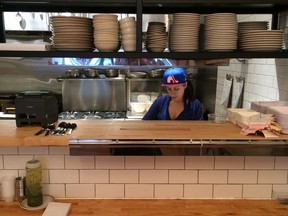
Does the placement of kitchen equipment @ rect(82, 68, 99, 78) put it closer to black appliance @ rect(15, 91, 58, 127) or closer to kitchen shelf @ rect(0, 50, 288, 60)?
black appliance @ rect(15, 91, 58, 127)

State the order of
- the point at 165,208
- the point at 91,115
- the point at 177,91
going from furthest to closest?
the point at 91,115 < the point at 177,91 < the point at 165,208

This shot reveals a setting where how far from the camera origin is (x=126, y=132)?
173cm

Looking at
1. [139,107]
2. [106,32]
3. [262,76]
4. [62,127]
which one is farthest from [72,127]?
[139,107]

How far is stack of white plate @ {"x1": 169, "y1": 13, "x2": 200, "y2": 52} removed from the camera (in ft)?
5.24

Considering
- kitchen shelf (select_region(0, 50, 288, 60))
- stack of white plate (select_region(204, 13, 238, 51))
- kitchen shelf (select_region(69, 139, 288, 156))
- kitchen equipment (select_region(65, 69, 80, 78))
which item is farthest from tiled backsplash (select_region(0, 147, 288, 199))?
kitchen equipment (select_region(65, 69, 80, 78))

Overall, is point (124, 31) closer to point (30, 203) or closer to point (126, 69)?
point (30, 203)

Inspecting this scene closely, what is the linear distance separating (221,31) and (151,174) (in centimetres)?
94

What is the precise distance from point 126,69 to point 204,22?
120 inches

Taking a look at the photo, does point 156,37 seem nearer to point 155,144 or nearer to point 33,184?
point 155,144

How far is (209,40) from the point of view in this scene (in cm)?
163

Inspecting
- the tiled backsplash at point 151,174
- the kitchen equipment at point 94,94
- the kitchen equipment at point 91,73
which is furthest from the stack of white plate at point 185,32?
the kitchen equipment at point 91,73

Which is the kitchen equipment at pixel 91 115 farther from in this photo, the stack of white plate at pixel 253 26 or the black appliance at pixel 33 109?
the stack of white plate at pixel 253 26

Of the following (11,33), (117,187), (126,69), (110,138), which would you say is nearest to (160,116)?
(117,187)

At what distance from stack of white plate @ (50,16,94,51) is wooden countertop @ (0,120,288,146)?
47cm
